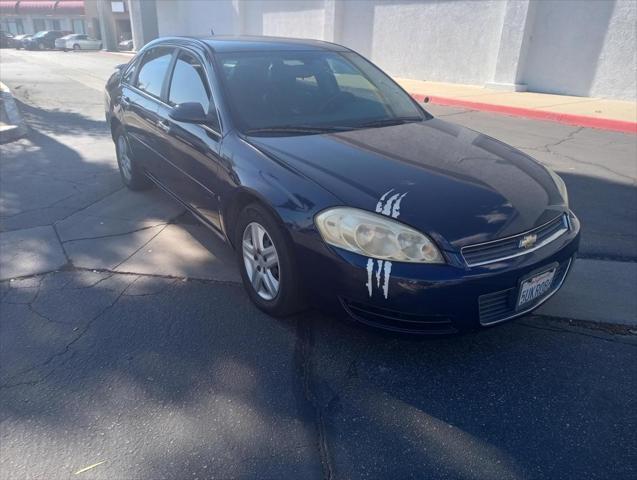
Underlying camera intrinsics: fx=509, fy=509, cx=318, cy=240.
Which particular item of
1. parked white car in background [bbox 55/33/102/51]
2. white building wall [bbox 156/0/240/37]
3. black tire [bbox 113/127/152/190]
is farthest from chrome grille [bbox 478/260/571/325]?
parked white car in background [bbox 55/33/102/51]

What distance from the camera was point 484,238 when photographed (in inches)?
100

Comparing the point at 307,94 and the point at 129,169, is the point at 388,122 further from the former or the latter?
the point at 129,169

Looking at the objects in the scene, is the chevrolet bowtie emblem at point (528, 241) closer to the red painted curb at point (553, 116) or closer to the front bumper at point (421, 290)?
the front bumper at point (421, 290)

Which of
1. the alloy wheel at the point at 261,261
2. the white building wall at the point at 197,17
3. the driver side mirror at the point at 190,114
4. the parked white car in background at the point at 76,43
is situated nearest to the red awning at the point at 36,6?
the parked white car in background at the point at 76,43

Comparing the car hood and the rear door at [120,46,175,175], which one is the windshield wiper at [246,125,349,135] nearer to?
the car hood

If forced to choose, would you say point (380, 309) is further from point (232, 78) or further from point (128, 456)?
point (232, 78)

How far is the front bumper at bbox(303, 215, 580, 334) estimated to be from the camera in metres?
2.46

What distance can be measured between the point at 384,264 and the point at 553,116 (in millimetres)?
9112

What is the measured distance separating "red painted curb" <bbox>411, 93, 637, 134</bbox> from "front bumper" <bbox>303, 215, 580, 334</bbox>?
7.88 metres

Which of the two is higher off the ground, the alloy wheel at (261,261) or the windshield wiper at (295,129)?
the windshield wiper at (295,129)

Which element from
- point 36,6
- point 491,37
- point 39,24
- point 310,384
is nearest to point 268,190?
point 310,384

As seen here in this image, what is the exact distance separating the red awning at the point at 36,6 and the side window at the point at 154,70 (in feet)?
182

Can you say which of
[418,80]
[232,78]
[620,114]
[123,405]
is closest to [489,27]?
[418,80]

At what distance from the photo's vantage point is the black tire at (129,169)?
17.5 ft
